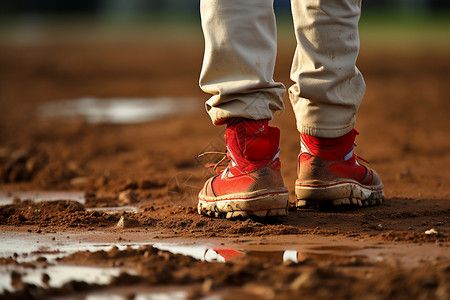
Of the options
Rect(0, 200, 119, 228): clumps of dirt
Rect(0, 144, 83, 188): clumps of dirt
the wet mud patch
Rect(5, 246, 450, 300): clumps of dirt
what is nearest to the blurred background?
Rect(0, 144, 83, 188): clumps of dirt

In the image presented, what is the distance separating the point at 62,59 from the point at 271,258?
12106 mm

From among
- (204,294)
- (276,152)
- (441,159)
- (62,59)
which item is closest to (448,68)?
(441,159)

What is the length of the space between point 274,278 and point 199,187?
158cm

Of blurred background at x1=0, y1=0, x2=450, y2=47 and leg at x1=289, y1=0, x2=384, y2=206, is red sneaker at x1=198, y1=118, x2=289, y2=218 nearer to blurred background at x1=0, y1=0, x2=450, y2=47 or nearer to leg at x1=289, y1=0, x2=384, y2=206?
leg at x1=289, y1=0, x2=384, y2=206

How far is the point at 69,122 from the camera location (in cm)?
602

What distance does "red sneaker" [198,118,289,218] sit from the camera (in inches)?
92.5

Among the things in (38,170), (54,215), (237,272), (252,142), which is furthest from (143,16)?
(237,272)

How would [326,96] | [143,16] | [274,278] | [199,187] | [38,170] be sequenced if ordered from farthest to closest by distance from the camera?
[143,16]
[38,170]
[199,187]
[326,96]
[274,278]

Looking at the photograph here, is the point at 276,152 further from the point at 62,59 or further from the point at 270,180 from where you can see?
the point at 62,59

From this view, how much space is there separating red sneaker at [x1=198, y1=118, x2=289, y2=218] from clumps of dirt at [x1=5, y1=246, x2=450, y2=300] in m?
0.44

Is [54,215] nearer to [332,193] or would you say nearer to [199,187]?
[199,187]

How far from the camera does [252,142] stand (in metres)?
2.37

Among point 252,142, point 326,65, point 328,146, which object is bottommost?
point 328,146

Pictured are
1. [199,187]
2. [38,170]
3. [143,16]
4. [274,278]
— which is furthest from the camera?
[143,16]
